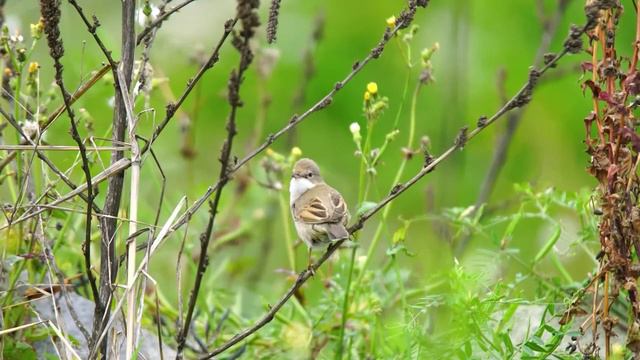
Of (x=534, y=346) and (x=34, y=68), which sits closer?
(x=534, y=346)

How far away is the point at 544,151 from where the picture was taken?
6805mm

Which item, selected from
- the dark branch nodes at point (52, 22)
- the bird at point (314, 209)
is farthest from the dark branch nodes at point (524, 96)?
the dark branch nodes at point (52, 22)

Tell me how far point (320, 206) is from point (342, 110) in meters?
3.57

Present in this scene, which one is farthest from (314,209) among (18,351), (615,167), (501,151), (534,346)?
(615,167)

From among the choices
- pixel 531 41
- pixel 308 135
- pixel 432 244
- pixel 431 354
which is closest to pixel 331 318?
pixel 432 244

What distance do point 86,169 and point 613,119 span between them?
4.70 ft

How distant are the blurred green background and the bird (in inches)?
27.4

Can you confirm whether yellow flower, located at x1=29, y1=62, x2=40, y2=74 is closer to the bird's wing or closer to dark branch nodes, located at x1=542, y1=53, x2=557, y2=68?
the bird's wing

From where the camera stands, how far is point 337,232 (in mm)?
3854

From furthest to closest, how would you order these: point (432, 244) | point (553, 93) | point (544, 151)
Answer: point (553, 93) < point (544, 151) < point (432, 244)

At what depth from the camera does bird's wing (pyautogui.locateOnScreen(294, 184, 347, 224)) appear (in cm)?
413

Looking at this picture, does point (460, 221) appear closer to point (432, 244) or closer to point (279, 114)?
point (432, 244)

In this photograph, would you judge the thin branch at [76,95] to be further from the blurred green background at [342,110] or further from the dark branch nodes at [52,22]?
the blurred green background at [342,110]

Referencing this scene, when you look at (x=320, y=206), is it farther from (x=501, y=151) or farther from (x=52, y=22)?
(x=52, y=22)
